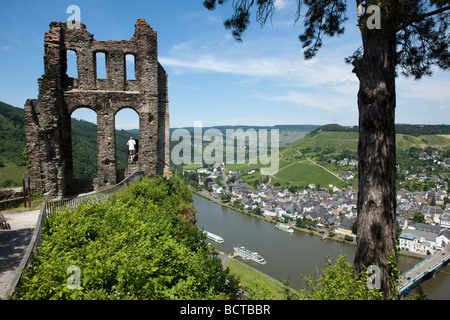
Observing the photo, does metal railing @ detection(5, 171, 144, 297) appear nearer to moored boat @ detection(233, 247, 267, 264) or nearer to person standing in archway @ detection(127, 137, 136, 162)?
person standing in archway @ detection(127, 137, 136, 162)

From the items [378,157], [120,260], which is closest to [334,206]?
[378,157]

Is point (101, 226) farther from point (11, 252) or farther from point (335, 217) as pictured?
point (335, 217)

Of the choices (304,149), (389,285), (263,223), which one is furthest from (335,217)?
(304,149)

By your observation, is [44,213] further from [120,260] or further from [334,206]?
[334,206]

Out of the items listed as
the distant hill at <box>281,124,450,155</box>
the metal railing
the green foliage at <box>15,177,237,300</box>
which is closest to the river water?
the metal railing

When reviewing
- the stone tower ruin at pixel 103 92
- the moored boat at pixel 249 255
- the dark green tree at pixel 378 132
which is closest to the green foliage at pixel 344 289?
the dark green tree at pixel 378 132

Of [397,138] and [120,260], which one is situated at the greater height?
[397,138]

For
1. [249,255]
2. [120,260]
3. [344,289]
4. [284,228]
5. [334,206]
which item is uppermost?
[120,260]
